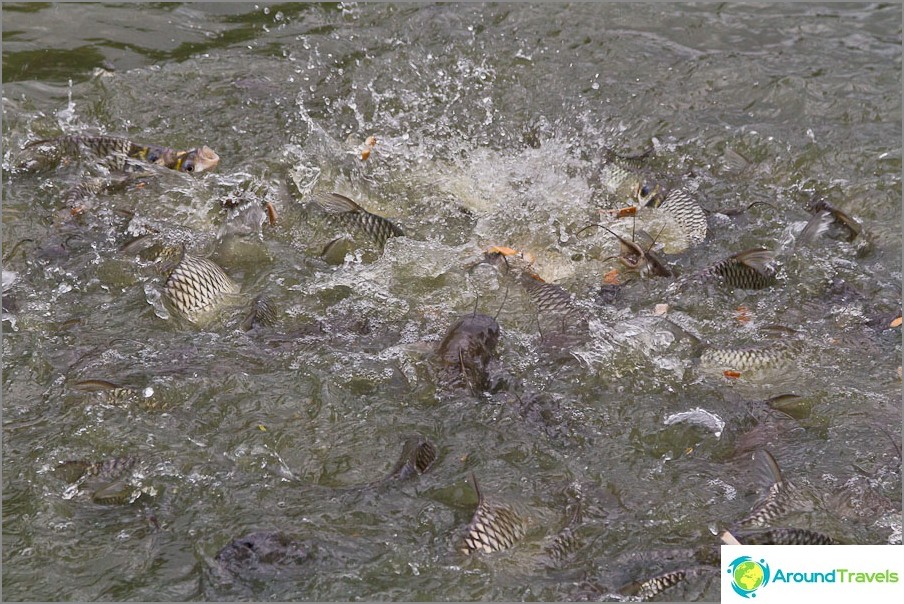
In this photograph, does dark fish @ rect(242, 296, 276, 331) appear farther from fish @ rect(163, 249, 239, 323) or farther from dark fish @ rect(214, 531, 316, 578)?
dark fish @ rect(214, 531, 316, 578)

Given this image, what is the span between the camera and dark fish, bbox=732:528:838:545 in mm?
3005

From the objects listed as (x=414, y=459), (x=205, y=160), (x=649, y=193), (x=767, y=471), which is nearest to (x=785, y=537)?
(x=767, y=471)

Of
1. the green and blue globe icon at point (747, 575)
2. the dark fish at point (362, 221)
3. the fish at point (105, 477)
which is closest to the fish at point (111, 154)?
the dark fish at point (362, 221)

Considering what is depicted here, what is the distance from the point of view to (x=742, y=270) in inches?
174

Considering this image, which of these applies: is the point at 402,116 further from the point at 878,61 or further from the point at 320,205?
the point at 878,61

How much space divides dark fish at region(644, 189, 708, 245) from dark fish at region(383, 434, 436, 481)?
2.09 m

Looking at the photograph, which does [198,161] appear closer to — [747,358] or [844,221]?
[747,358]

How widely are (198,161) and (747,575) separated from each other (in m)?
3.59

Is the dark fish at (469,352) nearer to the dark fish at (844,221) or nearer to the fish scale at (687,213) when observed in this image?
the fish scale at (687,213)

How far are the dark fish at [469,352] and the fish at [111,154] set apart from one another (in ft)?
6.61

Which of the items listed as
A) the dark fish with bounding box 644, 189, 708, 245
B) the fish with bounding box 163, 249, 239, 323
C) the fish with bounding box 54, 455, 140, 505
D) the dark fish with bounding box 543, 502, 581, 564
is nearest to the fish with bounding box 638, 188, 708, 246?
the dark fish with bounding box 644, 189, 708, 245

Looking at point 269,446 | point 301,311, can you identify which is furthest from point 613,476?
point 301,311

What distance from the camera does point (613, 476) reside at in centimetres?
338

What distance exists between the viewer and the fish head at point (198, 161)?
500 cm
